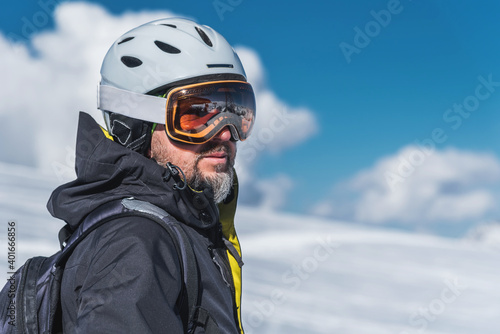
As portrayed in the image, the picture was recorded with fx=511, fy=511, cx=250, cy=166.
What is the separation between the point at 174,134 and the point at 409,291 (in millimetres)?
5075

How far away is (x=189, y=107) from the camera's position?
6.18 ft

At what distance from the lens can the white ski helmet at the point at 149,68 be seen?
6.16 feet

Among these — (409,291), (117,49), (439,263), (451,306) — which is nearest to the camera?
(117,49)

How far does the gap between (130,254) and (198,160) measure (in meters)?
0.68

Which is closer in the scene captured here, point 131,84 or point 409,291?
point 131,84

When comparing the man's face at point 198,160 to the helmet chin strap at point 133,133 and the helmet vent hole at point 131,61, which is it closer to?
the helmet chin strap at point 133,133

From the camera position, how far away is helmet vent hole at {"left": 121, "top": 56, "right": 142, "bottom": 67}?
1.91m

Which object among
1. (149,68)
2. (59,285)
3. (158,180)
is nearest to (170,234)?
(158,180)

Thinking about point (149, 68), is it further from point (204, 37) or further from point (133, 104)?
point (204, 37)

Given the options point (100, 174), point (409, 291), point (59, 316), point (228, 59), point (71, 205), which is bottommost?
point (409, 291)

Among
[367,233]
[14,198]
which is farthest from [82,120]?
[367,233]

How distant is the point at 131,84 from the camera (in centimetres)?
194

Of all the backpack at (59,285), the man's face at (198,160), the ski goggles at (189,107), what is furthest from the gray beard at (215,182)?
the backpack at (59,285)

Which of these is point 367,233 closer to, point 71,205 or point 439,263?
point 439,263
